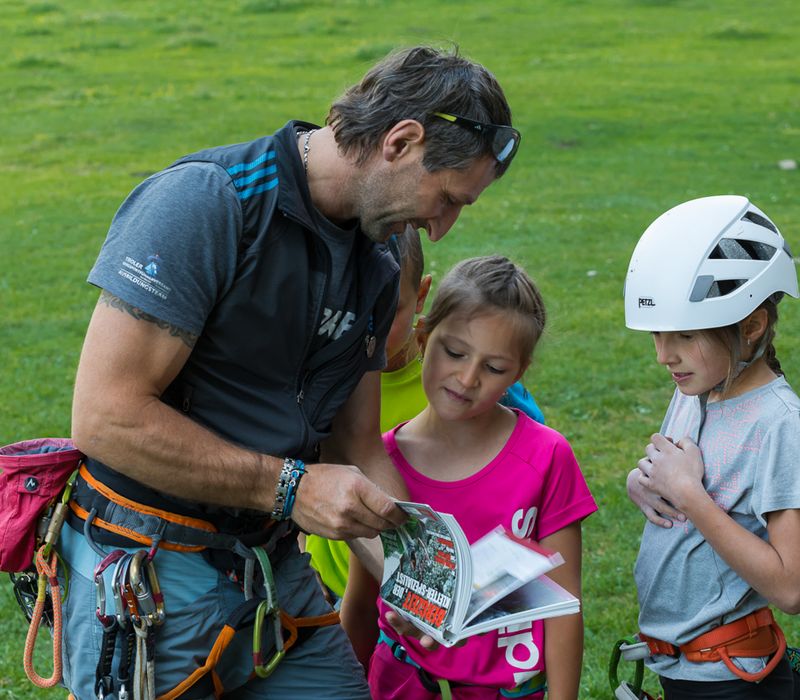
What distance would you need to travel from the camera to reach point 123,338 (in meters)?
2.88

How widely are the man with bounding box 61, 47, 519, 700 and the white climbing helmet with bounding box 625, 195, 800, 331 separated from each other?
571 mm

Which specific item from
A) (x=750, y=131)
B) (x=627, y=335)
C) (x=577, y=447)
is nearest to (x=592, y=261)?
(x=627, y=335)

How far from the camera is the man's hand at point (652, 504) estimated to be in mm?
3469

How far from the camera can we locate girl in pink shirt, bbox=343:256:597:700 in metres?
3.58

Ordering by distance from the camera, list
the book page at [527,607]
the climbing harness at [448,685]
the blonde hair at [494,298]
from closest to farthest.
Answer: the book page at [527,607] → the climbing harness at [448,685] → the blonde hair at [494,298]

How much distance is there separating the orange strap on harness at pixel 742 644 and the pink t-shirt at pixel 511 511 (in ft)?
1.62

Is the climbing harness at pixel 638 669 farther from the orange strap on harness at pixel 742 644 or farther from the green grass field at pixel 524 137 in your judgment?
the green grass field at pixel 524 137

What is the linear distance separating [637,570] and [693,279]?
91 cm

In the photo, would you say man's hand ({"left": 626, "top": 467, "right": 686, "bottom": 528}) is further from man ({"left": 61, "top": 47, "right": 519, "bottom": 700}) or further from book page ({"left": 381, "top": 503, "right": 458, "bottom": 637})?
man ({"left": 61, "top": 47, "right": 519, "bottom": 700})

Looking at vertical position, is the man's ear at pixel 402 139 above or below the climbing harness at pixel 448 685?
above

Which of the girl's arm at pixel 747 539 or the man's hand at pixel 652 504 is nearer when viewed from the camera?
the girl's arm at pixel 747 539

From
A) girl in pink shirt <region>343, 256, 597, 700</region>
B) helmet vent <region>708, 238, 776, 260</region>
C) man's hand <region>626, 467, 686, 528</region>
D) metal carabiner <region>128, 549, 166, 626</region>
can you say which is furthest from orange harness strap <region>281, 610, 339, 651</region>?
helmet vent <region>708, 238, 776, 260</region>

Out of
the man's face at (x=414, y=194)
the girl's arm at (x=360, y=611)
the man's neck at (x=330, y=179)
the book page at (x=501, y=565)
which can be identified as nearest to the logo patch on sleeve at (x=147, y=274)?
the man's neck at (x=330, y=179)

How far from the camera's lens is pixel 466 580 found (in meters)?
3.03
